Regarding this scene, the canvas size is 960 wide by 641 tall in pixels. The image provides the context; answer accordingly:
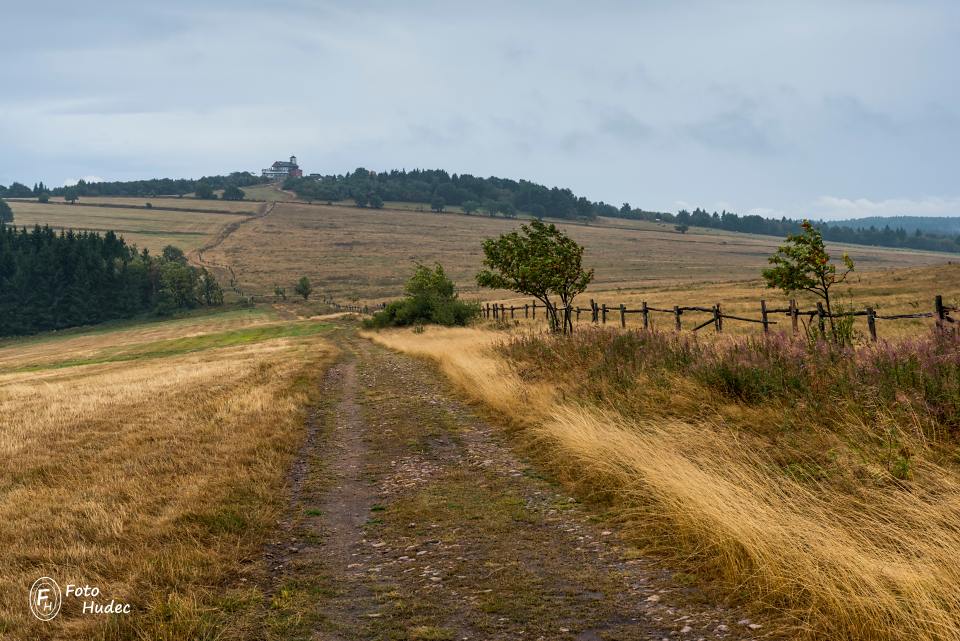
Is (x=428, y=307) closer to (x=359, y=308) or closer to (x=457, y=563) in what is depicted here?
(x=359, y=308)

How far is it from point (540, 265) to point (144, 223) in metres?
183

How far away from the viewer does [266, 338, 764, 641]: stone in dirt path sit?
5090 millimetres

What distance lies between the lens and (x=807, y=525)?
573cm

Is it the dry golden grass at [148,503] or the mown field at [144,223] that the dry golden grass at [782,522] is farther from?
the mown field at [144,223]

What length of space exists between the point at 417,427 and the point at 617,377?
14.1 ft

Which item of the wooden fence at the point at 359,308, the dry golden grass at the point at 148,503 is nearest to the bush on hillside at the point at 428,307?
the wooden fence at the point at 359,308

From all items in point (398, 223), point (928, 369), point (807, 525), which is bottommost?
point (807, 525)

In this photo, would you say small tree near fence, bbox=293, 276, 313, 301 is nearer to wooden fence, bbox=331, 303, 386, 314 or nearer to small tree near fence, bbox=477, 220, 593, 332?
wooden fence, bbox=331, 303, 386, 314

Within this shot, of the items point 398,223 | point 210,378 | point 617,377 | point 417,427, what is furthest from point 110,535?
point 398,223

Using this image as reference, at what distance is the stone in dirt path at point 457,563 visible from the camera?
200 inches

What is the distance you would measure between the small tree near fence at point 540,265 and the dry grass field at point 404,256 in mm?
75290

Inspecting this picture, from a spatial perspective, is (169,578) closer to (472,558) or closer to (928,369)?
(472,558)

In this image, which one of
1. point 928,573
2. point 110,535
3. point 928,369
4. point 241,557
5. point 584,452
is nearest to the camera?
point 928,573

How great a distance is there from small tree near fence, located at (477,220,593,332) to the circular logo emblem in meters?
19.7
